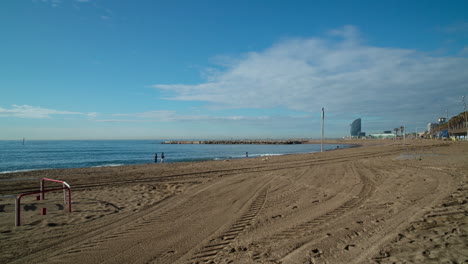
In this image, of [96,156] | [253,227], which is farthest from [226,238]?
[96,156]

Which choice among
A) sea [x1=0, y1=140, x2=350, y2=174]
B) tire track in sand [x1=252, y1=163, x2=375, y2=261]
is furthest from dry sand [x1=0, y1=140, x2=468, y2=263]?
sea [x1=0, y1=140, x2=350, y2=174]

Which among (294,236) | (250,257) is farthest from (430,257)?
(250,257)

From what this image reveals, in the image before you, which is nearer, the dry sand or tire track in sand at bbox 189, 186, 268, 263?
the dry sand

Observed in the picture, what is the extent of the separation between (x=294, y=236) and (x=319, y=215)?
5.50ft

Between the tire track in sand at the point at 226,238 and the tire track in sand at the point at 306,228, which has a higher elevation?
the tire track in sand at the point at 306,228

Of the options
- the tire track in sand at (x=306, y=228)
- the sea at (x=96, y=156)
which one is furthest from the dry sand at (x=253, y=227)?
the sea at (x=96, y=156)

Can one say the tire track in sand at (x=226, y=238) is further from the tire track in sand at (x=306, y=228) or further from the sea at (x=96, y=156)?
the sea at (x=96, y=156)

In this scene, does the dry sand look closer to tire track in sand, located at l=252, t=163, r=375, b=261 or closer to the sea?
A: tire track in sand, located at l=252, t=163, r=375, b=261

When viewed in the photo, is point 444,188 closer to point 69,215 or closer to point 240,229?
point 240,229

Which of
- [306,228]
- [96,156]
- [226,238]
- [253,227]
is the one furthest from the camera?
[96,156]

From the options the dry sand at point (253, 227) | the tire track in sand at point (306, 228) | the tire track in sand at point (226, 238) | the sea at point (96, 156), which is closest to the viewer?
the dry sand at point (253, 227)

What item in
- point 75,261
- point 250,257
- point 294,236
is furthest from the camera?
point 294,236

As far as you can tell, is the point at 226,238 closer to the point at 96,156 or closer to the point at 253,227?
the point at 253,227

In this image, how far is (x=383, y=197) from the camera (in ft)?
26.1
